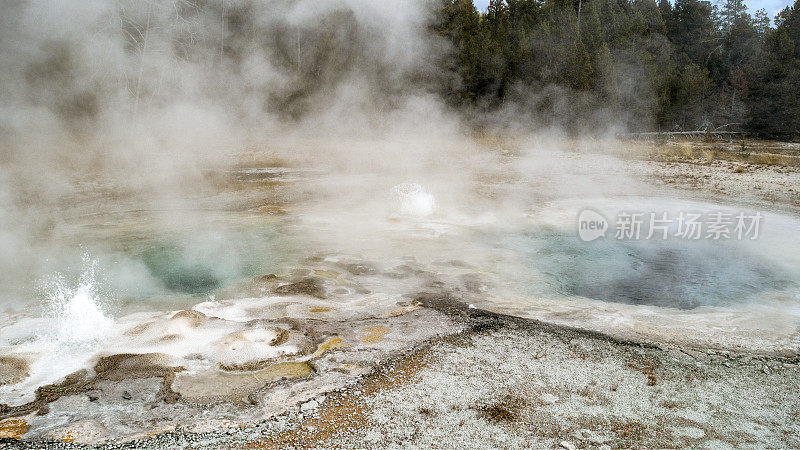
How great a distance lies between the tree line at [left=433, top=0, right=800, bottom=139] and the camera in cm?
1487

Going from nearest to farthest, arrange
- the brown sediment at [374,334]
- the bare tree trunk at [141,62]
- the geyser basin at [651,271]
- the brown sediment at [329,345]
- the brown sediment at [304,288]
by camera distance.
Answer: the brown sediment at [329,345] → the brown sediment at [374,334] → the brown sediment at [304,288] → the geyser basin at [651,271] → the bare tree trunk at [141,62]

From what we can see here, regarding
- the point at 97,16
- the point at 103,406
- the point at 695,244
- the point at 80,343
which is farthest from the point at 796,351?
the point at 97,16

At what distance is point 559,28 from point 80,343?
16165 millimetres

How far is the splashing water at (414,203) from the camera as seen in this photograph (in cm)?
748

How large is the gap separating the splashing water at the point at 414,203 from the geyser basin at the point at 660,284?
129 cm

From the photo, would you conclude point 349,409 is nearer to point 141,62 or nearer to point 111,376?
point 111,376

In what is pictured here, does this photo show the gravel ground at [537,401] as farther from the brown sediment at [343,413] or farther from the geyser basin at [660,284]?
the geyser basin at [660,284]

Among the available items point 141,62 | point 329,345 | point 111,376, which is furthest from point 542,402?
point 141,62

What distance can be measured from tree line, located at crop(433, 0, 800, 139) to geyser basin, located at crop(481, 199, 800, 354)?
8095 mm

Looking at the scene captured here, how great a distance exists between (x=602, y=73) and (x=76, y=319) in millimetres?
14837

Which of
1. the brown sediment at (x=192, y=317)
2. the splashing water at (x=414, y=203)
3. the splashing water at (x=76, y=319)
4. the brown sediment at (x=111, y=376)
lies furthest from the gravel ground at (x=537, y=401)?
the splashing water at (x=414, y=203)

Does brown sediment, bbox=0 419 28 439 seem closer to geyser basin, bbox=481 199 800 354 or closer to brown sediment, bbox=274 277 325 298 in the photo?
brown sediment, bbox=274 277 325 298

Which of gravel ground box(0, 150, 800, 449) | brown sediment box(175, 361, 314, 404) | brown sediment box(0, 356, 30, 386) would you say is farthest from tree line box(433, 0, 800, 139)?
brown sediment box(0, 356, 30, 386)

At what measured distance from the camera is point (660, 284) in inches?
198
